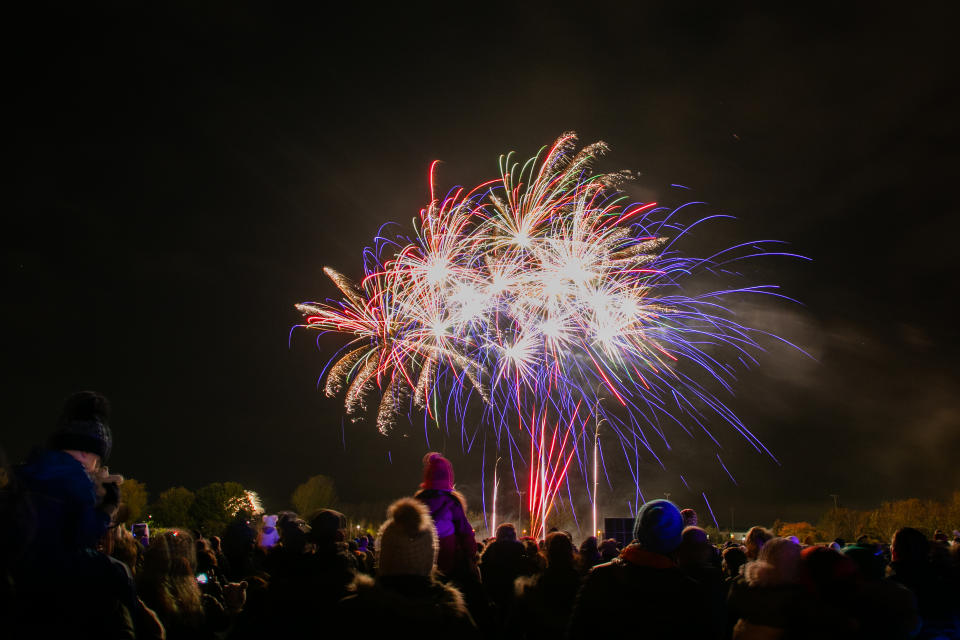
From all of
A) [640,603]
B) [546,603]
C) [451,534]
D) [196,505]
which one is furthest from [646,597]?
[196,505]

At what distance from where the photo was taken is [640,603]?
4250 mm

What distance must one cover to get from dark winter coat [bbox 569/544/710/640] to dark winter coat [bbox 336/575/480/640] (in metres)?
1.08

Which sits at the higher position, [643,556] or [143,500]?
[643,556]

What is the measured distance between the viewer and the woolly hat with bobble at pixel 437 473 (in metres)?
6.68

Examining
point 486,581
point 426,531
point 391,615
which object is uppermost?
point 426,531

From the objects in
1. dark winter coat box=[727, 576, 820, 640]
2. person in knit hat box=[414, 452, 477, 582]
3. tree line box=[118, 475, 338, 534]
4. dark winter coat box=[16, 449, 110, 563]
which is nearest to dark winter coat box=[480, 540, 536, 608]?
person in knit hat box=[414, 452, 477, 582]

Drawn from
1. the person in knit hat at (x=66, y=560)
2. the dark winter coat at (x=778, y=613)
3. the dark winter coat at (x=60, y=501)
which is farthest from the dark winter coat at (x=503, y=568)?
the dark winter coat at (x=60, y=501)

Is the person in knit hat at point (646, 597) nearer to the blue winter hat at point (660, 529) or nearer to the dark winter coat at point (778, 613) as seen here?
the blue winter hat at point (660, 529)

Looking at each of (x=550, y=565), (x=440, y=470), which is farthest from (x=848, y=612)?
(x=440, y=470)

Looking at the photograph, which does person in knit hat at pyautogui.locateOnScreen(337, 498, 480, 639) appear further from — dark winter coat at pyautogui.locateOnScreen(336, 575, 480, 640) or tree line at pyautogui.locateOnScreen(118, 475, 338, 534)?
tree line at pyautogui.locateOnScreen(118, 475, 338, 534)

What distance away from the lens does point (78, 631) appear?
3291mm

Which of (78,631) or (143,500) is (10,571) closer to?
(78,631)

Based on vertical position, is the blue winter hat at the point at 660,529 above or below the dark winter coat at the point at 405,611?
above

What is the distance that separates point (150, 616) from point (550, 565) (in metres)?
3.39
